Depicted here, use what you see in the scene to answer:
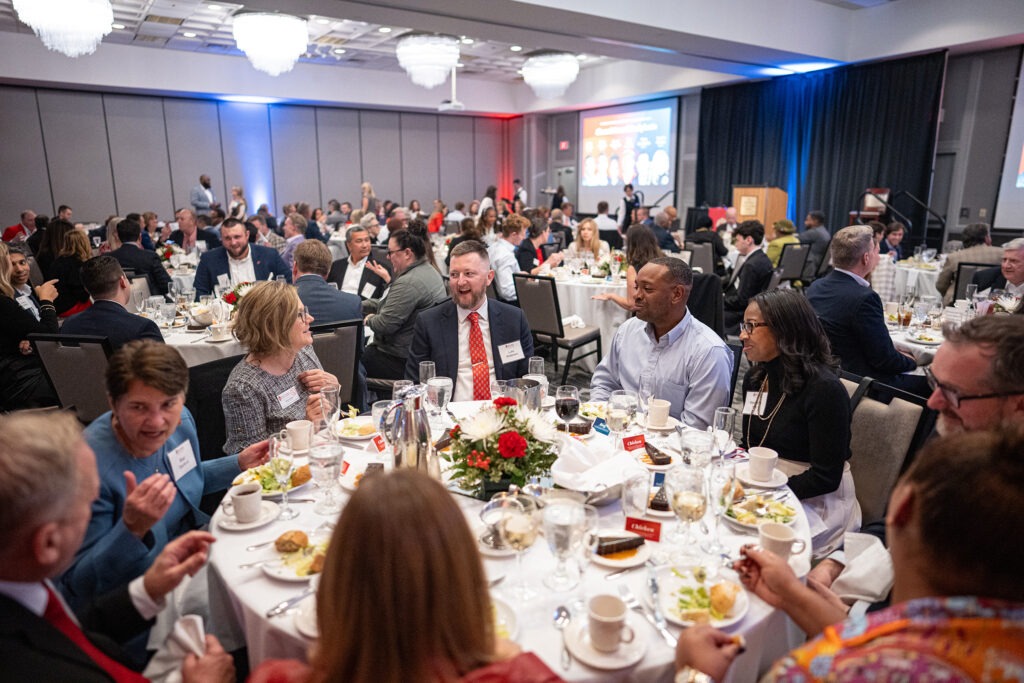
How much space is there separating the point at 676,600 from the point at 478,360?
2.16 m

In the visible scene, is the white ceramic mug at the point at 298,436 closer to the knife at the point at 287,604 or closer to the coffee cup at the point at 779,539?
the knife at the point at 287,604

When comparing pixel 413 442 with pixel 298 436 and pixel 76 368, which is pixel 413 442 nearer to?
pixel 298 436

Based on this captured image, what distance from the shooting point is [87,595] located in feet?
5.58

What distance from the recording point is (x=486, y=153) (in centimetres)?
1892

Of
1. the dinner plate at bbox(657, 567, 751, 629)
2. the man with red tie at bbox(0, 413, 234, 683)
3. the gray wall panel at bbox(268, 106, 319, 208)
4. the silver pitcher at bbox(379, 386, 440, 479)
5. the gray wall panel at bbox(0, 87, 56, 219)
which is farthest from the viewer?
the gray wall panel at bbox(268, 106, 319, 208)

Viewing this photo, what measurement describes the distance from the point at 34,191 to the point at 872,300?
1577 centimetres

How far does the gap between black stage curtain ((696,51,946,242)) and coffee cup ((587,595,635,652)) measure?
37.9 ft

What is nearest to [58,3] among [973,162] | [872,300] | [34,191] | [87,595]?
[87,595]

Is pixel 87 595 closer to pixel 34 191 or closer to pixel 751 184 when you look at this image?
pixel 751 184

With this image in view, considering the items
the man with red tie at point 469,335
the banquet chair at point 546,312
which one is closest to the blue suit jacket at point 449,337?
the man with red tie at point 469,335

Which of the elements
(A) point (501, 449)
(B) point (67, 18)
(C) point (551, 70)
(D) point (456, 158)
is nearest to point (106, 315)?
(A) point (501, 449)

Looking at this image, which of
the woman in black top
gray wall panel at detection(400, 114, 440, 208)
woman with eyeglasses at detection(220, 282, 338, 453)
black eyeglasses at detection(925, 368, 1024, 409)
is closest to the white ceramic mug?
woman with eyeglasses at detection(220, 282, 338, 453)

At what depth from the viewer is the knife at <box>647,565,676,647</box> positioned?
51.9 inches

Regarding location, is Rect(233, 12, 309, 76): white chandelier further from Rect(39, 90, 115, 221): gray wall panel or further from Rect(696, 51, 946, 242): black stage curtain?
Rect(696, 51, 946, 242): black stage curtain
